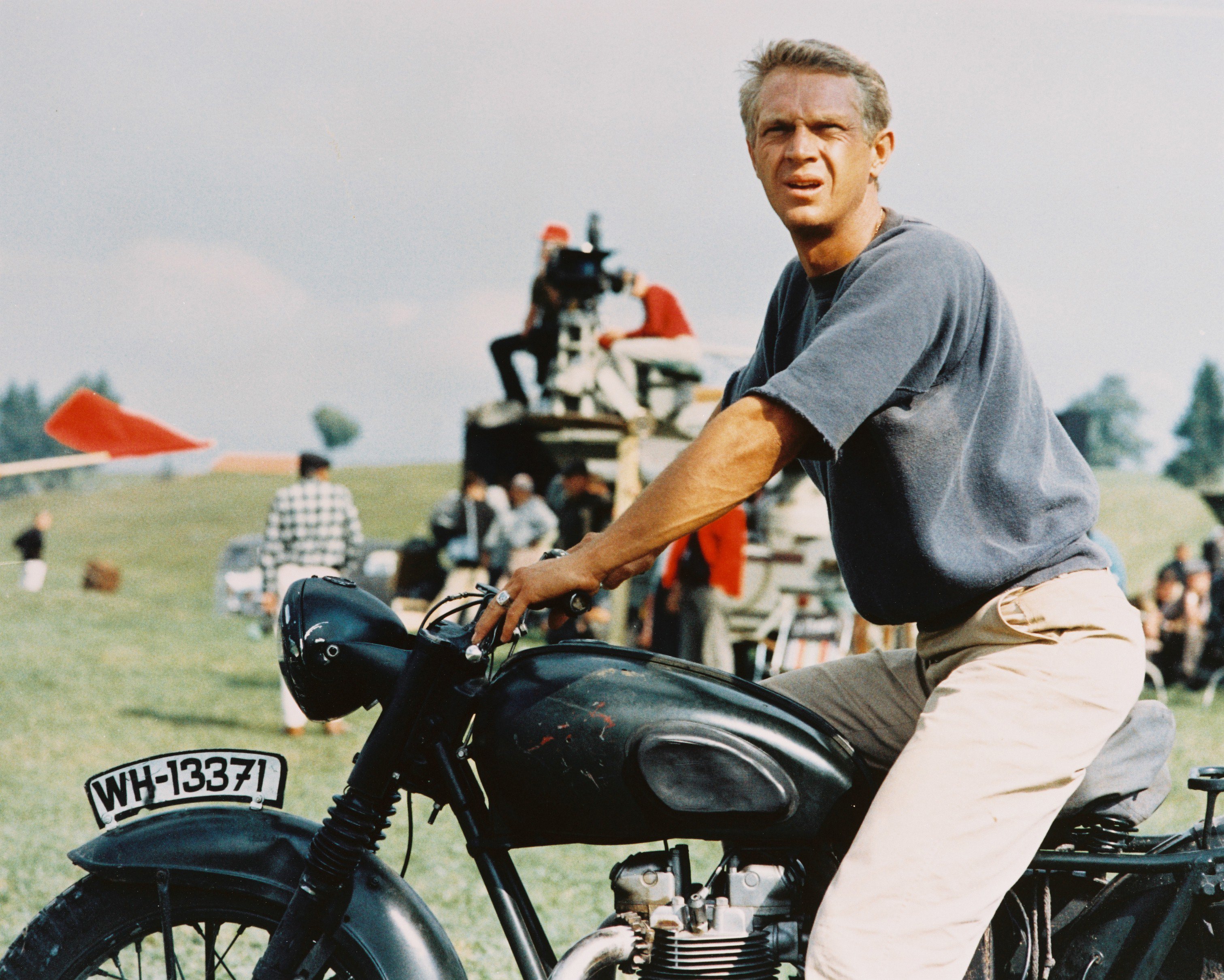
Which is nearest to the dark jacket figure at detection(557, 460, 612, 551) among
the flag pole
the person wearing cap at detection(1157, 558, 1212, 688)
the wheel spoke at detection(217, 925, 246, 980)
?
the flag pole

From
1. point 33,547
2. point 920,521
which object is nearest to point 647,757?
point 920,521

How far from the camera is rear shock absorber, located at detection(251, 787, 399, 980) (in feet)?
6.73

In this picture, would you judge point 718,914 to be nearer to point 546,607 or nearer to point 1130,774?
point 546,607

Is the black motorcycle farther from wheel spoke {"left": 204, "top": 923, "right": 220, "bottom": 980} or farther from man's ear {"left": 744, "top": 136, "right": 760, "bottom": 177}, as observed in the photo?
man's ear {"left": 744, "top": 136, "right": 760, "bottom": 177}

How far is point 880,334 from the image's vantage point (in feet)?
6.22

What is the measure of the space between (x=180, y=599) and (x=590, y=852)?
55.5ft

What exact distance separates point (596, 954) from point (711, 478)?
76 centimetres

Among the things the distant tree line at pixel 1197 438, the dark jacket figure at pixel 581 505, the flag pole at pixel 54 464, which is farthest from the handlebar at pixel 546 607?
the distant tree line at pixel 1197 438

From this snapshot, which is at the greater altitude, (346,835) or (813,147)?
(813,147)

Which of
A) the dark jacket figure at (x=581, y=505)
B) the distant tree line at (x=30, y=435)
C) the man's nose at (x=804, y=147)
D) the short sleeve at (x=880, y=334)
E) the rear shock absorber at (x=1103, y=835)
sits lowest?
the distant tree line at (x=30, y=435)

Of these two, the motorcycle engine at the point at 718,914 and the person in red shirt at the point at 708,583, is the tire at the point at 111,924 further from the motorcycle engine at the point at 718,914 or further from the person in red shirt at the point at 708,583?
the person in red shirt at the point at 708,583

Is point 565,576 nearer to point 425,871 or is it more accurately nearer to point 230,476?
point 425,871

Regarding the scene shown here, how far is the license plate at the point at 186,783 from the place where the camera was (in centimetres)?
227

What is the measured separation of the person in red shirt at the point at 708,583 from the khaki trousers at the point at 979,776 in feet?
22.1
